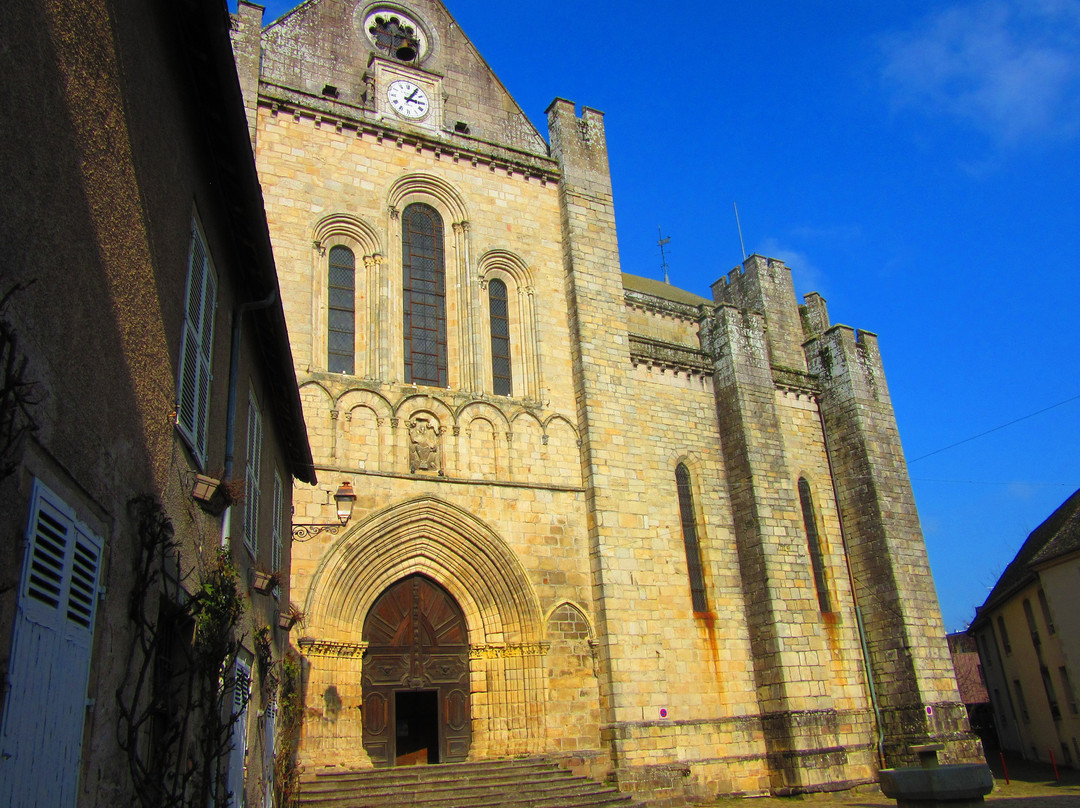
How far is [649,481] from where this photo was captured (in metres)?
15.5

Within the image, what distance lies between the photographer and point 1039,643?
74.2 feet

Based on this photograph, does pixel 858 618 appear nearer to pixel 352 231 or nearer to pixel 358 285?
pixel 358 285

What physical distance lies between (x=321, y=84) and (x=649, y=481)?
928 centimetres

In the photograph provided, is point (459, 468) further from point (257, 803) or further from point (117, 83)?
point (117, 83)

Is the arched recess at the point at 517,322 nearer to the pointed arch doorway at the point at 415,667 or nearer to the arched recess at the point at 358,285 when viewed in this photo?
the arched recess at the point at 358,285

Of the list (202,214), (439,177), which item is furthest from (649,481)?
(202,214)

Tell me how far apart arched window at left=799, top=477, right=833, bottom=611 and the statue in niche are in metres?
7.61

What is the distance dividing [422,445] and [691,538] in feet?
18.0

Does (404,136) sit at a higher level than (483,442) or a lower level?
higher

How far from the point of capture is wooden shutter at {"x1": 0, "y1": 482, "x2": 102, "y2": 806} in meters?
2.63

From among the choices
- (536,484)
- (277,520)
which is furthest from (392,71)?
(277,520)

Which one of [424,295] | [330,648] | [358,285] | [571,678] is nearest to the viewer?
[330,648]

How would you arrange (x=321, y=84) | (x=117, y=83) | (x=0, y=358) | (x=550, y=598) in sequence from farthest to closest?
(x=321, y=84) < (x=550, y=598) < (x=117, y=83) < (x=0, y=358)

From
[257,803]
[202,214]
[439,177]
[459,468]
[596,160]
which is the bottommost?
[257,803]
